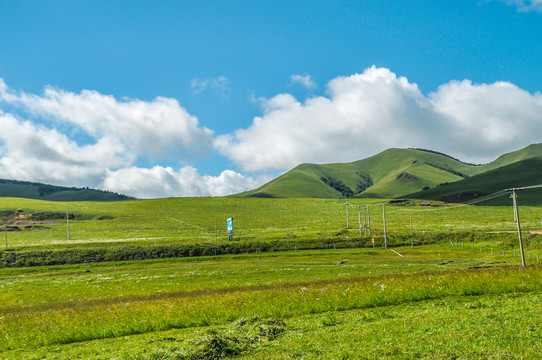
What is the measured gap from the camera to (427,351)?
44.8 feet

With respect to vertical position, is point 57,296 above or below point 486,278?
Result: below

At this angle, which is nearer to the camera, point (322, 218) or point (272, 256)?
point (272, 256)

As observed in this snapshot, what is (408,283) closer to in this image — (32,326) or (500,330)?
(500,330)

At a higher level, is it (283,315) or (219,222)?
(219,222)

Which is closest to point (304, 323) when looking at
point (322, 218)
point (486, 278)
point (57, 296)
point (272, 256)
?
point (486, 278)

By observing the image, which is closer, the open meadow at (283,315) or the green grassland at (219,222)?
the open meadow at (283,315)

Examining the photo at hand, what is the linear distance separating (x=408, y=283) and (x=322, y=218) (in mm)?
134871

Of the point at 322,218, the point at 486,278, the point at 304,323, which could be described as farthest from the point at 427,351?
the point at 322,218

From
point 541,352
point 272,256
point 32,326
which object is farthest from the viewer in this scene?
point 272,256

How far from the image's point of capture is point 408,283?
27953 millimetres

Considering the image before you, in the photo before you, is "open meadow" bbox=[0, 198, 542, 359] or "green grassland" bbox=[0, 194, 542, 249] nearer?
"open meadow" bbox=[0, 198, 542, 359]

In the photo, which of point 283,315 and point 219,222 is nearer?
point 283,315

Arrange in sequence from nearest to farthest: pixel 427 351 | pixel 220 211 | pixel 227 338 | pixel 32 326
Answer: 1. pixel 427 351
2. pixel 227 338
3. pixel 32 326
4. pixel 220 211

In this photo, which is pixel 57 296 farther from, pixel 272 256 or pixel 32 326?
pixel 272 256
